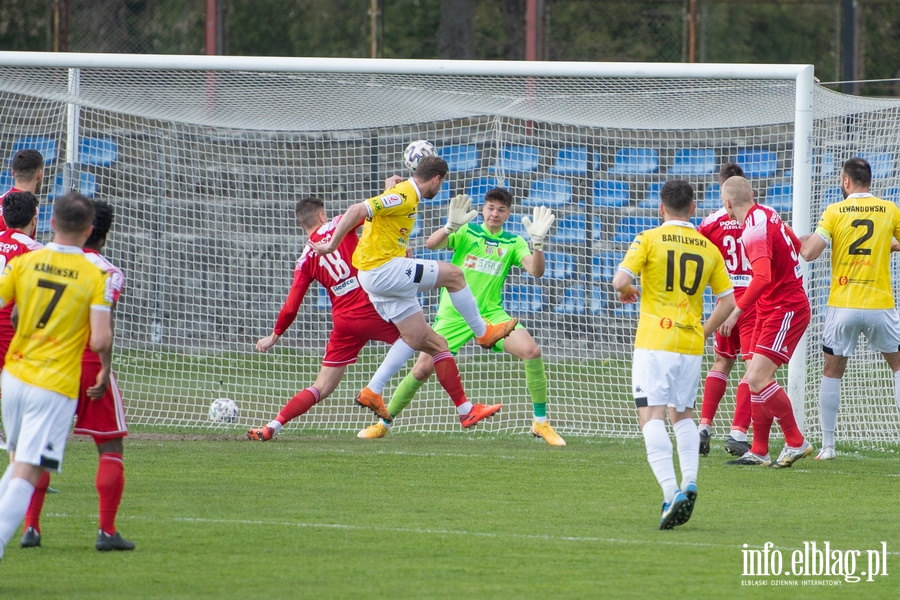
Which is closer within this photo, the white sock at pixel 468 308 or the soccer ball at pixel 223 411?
the white sock at pixel 468 308

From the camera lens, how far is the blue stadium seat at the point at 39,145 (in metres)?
12.8

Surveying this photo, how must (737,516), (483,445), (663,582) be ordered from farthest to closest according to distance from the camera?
1. (483,445)
2. (737,516)
3. (663,582)

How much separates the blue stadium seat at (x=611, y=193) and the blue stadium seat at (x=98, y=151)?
5.26 metres

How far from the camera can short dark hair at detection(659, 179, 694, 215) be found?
679 centimetres

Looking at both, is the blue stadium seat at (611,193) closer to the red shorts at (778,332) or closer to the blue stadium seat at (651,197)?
the blue stadium seat at (651,197)

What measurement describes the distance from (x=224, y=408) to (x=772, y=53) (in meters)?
14.3

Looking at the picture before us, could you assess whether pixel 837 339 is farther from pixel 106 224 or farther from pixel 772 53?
pixel 772 53

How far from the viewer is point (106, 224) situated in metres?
6.13

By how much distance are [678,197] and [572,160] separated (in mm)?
6671

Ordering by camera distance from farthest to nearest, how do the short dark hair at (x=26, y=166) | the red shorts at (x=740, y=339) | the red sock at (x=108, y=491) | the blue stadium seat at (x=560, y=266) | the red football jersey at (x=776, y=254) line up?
the blue stadium seat at (x=560, y=266)
the red shorts at (x=740, y=339)
the red football jersey at (x=776, y=254)
the short dark hair at (x=26, y=166)
the red sock at (x=108, y=491)

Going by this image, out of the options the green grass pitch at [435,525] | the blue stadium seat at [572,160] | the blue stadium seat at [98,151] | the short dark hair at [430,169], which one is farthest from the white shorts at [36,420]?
the blue stadium seat at [572,160]

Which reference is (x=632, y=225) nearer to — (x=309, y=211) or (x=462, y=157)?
(x=462, y=157)

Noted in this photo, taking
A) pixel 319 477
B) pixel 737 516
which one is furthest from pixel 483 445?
pixel 737 516

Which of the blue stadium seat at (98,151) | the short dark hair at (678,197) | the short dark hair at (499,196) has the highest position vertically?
the blue stadium seat at (98,151)
